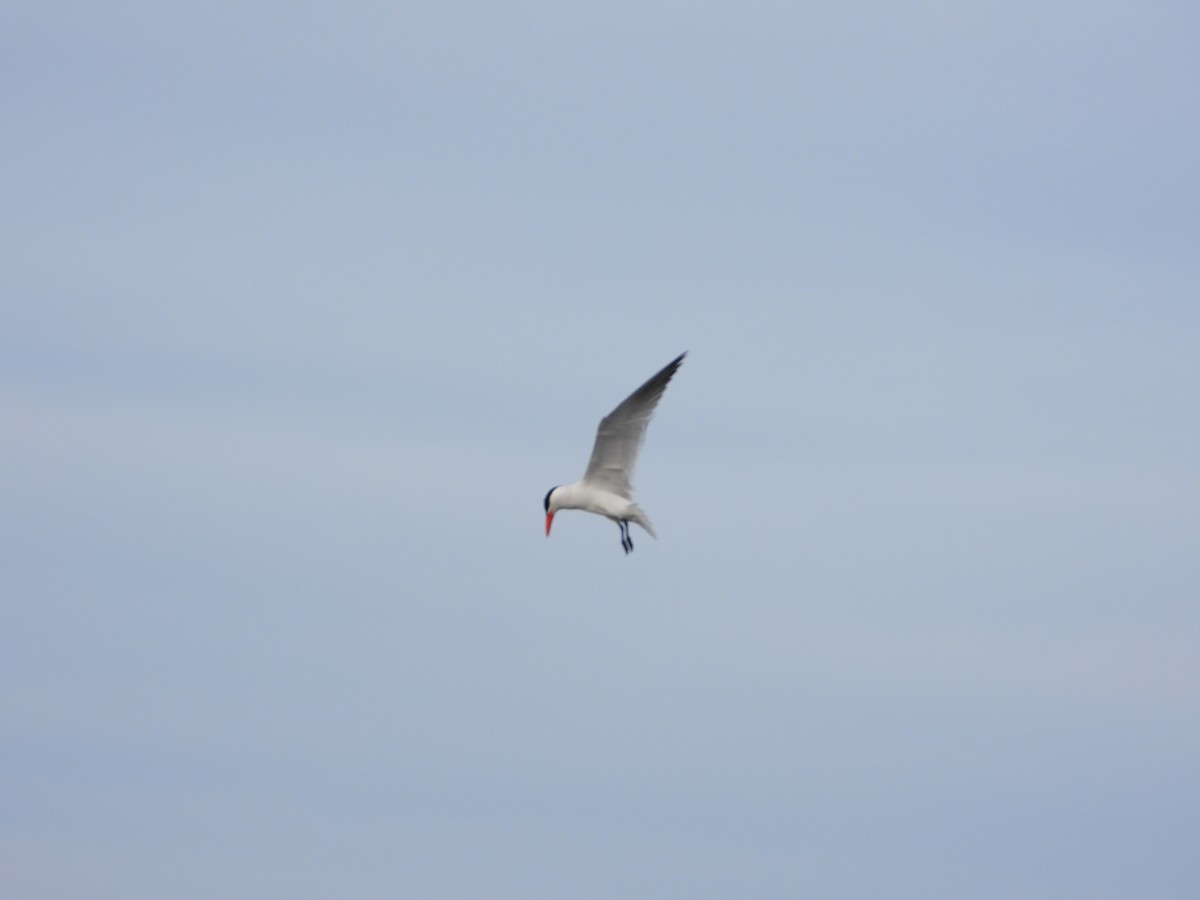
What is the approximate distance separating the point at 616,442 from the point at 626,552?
2.09m

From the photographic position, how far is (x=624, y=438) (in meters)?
43.6

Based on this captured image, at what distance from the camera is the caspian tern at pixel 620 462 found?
42938 millimetres

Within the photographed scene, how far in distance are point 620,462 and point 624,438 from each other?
0.50 meters

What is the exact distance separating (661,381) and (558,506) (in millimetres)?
4008

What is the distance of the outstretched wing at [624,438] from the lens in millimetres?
42781

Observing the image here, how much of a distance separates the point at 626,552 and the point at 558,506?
2628mm

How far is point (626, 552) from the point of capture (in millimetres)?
43188

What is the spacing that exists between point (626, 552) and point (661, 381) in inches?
126

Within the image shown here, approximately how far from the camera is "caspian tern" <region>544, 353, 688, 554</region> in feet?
141

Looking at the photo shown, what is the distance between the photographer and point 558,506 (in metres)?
45.3

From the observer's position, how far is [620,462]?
43.8 metres

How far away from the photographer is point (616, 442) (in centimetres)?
4372

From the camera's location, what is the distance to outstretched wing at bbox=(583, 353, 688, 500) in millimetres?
42781
